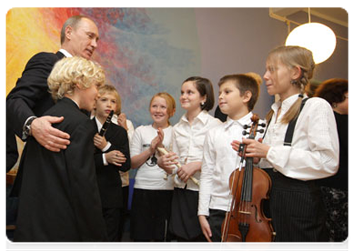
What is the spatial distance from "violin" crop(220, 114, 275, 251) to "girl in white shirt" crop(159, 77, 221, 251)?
0.46 meters

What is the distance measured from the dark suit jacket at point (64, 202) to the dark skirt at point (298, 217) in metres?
0.75

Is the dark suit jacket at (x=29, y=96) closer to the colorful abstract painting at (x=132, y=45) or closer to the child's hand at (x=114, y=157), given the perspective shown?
the child's hand at (x=114, y=157)

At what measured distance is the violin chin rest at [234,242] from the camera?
159 cm

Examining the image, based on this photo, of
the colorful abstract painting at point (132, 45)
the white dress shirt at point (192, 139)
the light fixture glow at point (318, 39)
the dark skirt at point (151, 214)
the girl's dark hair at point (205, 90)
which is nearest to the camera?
the white dress shirt at point (192, 139)

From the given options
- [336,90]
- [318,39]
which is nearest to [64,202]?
[336,90]

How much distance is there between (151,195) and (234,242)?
3.82 ft

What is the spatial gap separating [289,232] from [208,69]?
318cm

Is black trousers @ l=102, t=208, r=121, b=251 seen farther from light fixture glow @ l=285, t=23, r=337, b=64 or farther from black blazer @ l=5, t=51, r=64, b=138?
light fixture glow @ l=285, t=23, r=337, b=64

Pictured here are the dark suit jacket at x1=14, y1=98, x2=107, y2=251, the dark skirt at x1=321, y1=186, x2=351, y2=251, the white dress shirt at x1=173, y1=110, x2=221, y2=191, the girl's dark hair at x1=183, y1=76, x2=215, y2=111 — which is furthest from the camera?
the girl's dark hair at x1=183, y1=76, x2=215, y2=111

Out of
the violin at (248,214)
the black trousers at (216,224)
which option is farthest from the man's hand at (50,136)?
the black trousers at (216,224)

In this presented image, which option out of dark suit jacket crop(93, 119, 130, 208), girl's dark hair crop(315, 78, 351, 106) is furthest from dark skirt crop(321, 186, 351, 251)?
dark suit jacket crop(93, 119, 130, 208)

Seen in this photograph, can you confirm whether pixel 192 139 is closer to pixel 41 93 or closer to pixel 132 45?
pixel 41 93

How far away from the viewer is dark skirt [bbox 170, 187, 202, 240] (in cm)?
214

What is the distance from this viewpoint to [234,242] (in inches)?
63.4
